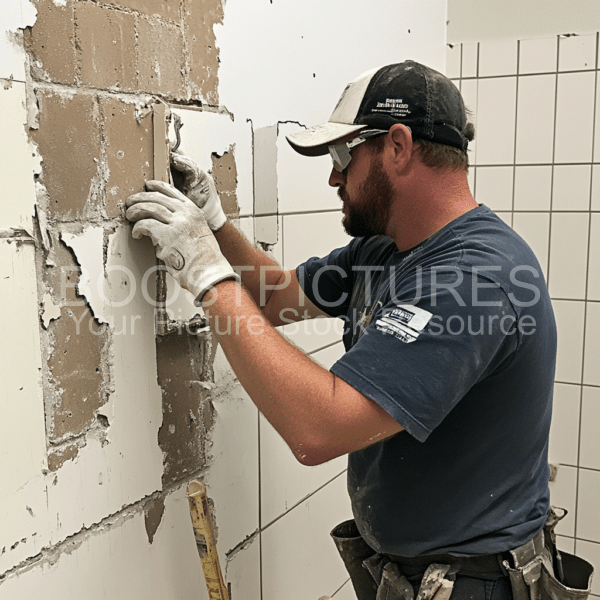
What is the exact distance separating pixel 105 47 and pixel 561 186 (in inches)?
80.8

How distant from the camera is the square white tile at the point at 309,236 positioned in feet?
5.39

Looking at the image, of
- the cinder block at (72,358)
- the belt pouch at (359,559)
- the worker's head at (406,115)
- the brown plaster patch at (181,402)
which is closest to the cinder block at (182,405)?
the brown plaster patch at (181,402)

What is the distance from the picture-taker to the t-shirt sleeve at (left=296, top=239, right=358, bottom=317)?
150cm

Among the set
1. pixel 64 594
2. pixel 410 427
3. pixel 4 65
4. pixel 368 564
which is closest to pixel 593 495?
pixel 368 564

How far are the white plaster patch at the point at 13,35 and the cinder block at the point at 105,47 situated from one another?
0.32 ft

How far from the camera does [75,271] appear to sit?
3.46ft

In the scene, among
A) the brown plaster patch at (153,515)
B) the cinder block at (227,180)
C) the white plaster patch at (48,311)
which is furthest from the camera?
the cinder block at (227,180)

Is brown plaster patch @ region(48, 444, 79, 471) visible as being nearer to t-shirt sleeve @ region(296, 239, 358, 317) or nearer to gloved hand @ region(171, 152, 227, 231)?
gloved hand @ region(171, 152, 227, 231)

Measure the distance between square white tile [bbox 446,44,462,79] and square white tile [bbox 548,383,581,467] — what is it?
142 cm

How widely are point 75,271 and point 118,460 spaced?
1.20 ft

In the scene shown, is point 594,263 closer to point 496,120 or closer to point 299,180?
point 496,120

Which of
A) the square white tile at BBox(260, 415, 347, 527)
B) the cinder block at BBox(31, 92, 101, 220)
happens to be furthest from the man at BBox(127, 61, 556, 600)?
the square white tile at BBox(260, 415, 347, 527)

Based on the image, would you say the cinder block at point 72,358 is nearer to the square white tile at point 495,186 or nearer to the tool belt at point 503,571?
the tool belt at point 503,571

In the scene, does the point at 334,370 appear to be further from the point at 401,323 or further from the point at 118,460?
the point at 118,460
